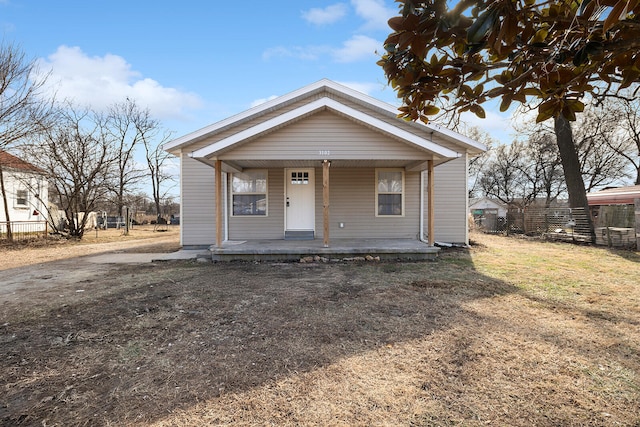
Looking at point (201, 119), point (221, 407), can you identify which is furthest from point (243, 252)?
point (201, 119)

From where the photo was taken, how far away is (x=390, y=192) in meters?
9.82

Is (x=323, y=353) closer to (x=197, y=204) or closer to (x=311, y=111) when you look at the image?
(x=311, y=111)

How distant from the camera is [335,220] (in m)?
9.74

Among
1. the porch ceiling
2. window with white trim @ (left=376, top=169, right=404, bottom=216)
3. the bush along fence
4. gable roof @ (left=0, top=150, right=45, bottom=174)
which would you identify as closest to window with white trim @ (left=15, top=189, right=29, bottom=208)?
the bush along fence

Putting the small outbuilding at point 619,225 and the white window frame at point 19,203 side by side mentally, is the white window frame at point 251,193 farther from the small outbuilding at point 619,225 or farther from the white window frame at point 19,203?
the white window frame at point 19,203

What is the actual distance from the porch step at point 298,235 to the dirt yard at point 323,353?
391cm

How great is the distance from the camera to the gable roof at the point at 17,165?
13781 mm

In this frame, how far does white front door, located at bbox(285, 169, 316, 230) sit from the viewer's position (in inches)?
383

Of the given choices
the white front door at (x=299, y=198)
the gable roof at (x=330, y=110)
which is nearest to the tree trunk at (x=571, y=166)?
the gable roof at (x=330, y=110)

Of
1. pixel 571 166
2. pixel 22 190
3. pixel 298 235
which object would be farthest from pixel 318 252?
pixel 22 190

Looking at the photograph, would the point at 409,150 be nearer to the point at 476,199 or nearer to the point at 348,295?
the point at 348,295

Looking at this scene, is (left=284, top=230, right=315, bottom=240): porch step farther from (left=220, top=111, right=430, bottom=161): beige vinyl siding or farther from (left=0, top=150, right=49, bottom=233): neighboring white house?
(left=0, top=150, right=49, bottom=233): neighboring white house

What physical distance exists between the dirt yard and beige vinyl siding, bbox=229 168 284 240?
404cm

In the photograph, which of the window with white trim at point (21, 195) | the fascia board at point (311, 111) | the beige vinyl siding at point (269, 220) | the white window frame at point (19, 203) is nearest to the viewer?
the fascia board at point (311, 111)
